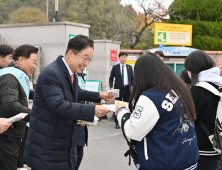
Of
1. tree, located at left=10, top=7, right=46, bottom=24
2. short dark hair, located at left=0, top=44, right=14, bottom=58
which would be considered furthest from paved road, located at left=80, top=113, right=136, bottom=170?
tree, located at left=10, top=7, right=46, bottom=24

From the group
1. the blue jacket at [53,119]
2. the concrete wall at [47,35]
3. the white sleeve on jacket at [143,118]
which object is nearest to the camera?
the white sleeve on jacket at [143,118]

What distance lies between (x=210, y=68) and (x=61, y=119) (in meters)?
1.74

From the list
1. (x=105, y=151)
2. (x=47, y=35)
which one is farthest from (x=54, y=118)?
(x=47, y=35)

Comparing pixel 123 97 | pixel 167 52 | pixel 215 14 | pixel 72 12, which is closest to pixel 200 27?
pixel 215 14

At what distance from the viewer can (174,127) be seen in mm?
2375

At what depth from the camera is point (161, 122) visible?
7.78 feet

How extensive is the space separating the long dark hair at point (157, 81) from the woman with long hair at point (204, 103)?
0.79m

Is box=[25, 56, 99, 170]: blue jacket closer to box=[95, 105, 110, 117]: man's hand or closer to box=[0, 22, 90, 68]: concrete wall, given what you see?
box=[95, 105, 110, 117]: man's hand

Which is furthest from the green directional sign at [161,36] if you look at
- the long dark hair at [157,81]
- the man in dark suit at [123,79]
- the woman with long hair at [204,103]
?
the long dark hair at [157,81]

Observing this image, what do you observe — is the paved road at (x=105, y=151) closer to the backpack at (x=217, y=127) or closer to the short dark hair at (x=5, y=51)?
the short dark hair at (x=5, y=51)

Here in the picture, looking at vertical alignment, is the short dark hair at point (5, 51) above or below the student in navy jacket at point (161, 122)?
above

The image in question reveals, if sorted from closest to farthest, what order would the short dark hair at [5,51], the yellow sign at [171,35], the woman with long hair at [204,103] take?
the woman with long hair at [204,103] < the short dark hair at [5,51] < the yellow sign at [171,35]

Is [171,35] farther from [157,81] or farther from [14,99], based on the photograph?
[157,81]

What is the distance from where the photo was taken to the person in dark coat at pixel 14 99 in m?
3.45
